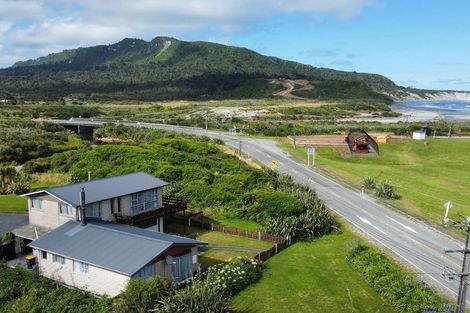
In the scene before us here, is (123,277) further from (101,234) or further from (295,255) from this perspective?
(295,255)

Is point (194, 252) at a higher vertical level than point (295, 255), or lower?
higher

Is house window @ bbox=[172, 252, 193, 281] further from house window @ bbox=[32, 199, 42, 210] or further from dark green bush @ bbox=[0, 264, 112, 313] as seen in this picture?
house window @ bbox=[32, 199, 42, 210]

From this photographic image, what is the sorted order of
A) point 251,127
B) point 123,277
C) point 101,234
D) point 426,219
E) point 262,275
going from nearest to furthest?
point 123,277
point 101,234
point 262,275
point 426,219
point 251,127

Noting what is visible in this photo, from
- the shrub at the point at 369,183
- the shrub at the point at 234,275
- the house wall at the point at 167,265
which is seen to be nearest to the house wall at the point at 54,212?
the house wall at the point at 167,265

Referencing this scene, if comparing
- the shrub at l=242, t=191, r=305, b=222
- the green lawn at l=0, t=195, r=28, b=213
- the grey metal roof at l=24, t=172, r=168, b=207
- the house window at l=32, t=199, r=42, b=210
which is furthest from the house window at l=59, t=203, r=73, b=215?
the shrub at l=242, t=191, r=305, b=222

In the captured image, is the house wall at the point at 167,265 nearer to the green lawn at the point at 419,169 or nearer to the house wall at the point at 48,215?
the house wall at the point at 48,215

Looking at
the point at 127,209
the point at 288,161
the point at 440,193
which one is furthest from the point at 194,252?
the point at 288,161

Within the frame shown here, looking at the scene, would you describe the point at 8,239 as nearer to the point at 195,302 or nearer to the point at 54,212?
the point at 54,212
